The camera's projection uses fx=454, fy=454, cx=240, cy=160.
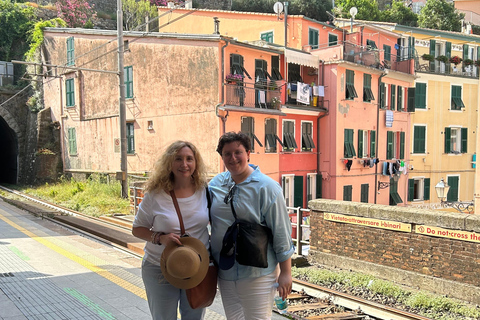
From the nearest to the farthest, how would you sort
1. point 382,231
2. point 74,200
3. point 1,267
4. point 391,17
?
1. point 1,267
2. point 382,231
3. point 74,200
4. point 391,17

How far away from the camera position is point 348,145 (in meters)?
24.0

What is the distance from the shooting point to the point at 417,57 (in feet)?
98.7

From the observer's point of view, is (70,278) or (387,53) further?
(387,53)

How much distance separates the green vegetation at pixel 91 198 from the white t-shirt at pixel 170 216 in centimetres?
1293

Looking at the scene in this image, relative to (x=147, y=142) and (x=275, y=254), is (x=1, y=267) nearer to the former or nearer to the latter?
(x=275, y=254)

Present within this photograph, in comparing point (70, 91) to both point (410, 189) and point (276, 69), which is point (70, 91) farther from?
point (410, 189)

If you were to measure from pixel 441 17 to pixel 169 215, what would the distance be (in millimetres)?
47582

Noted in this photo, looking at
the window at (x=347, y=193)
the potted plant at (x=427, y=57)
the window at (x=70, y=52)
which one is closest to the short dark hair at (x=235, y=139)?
the window at (x=347, y=193)

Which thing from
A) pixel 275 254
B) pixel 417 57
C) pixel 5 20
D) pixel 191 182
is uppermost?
pixel 5 20

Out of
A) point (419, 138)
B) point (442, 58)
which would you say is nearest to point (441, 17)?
point (442, 58)

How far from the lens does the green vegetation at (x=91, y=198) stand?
1650cm

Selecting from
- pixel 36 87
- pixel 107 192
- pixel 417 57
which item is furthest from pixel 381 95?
pixel 36 87

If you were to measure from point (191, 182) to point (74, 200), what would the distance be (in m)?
16.9

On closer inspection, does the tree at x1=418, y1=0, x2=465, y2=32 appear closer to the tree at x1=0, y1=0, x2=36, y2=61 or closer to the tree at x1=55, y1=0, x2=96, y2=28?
the tree at x1=55, y1=0, x2=96, y2=28
